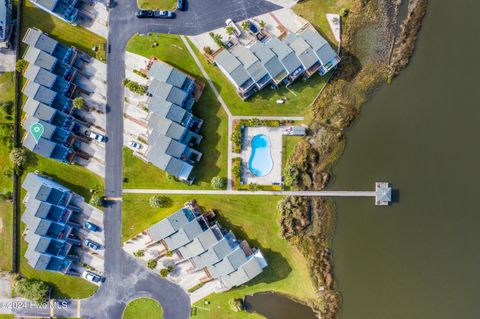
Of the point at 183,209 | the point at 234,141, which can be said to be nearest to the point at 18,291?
the point at 183,209

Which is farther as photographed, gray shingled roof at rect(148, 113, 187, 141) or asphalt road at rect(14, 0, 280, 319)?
asphalt road at rect(14, 0, 280, 319)

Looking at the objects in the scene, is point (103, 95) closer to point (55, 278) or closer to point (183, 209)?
point (183, 209)

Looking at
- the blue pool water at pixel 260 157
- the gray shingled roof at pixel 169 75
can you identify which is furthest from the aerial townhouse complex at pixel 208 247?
the gray shingled roof at pixel 169 75

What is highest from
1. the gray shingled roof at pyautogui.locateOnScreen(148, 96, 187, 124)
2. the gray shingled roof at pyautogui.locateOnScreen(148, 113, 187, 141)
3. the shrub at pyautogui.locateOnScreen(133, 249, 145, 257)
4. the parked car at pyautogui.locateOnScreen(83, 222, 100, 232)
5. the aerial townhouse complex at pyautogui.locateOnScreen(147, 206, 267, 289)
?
the gray shingled roof at pyautogui.locateOnScreen(148, 96, 187, 124)

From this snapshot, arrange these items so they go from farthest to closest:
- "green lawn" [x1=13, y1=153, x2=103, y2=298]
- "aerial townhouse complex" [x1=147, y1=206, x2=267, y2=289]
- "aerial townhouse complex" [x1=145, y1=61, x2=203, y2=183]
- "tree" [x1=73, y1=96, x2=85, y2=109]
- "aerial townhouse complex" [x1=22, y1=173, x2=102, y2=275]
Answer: "green lawn" [x1=13, y1=153, x2=103, y2=298] < "tree" [x1=73, y1=96, x2=85, y2=109] < "aerial townhouse complex" [x1=147, y1=206, x2=267, y2=289] < "aerial townhouse complex" [x1=22, y1=173, x2=102, y2=275] < "aerial townhouse complex" [x1=145, y1=61, x2=203, y2=183]

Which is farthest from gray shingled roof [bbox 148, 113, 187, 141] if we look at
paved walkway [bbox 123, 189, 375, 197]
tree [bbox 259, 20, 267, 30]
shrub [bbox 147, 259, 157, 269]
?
tree [bbox 259, 20, 267, 30]

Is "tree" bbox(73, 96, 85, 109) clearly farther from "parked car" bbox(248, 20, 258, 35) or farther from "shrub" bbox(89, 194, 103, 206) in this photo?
"parked car" bbox(248, 20, 258, 35)

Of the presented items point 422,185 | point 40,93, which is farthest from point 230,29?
point 422,185
